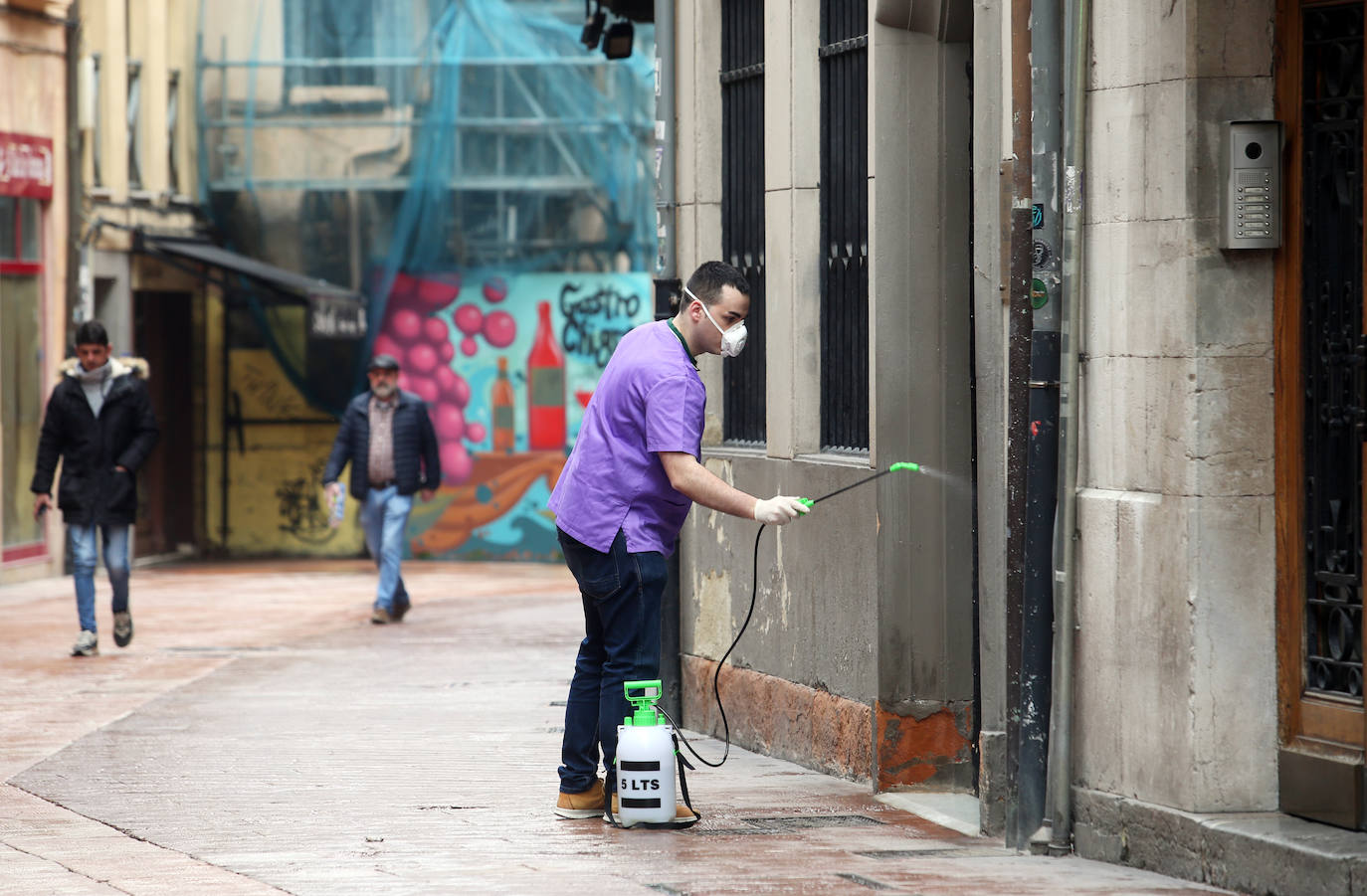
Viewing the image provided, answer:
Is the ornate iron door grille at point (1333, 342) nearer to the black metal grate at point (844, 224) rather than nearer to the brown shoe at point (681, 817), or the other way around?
the brown shoe at point (681, 817)

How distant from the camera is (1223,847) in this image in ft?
19.9

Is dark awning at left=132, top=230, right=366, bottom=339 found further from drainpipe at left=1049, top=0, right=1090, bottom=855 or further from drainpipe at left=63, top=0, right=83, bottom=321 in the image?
drainpipe at left=1049, top=0, right=1090, bottom=855

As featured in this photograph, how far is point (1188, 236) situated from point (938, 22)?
194 centimetres

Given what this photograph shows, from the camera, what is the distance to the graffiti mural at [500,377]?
72.3 ft

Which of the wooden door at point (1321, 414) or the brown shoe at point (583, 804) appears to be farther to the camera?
the brown shoe at point (583, 804)

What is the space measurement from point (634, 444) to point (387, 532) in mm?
8627

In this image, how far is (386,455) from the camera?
51.1 ft

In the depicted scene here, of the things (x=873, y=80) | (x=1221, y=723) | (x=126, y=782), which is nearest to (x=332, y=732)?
(x=126, y=782)

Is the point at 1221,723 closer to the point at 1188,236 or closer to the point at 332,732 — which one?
the point at 1188,236

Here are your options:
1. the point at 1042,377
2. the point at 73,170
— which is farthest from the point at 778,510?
the point at 73,170

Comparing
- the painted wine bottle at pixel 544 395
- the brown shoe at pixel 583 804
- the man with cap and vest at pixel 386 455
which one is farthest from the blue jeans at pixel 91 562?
the painted wine bottle at pixel 544 395

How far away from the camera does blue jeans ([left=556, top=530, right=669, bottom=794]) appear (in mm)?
7117

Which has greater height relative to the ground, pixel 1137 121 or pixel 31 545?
pixel 1137 121

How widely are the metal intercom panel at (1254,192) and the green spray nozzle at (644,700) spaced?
2.30 m
